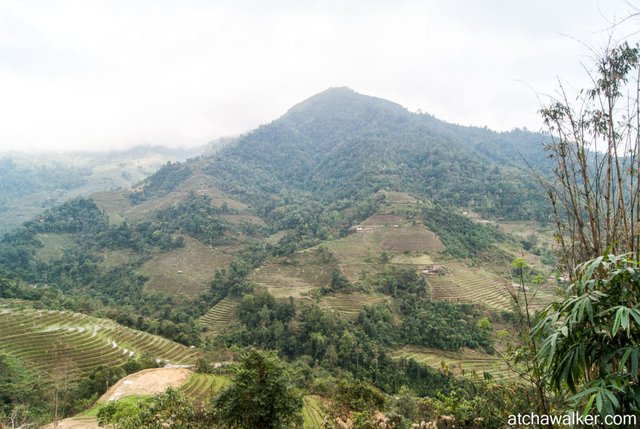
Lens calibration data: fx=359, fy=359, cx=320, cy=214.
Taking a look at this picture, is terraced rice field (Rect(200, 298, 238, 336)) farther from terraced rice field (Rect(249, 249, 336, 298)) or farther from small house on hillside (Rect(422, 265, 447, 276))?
small house on hillside (Rect(422, 265, 447, 276))

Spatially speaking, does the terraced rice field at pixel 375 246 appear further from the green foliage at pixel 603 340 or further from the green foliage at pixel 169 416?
the green foliage at pixel 603 340

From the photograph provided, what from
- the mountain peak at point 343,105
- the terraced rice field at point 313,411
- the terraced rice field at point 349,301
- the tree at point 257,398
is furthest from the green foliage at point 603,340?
the mountain peak at point 343,105

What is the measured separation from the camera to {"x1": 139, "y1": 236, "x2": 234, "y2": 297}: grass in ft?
170

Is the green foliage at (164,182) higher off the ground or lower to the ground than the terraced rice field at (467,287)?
higher

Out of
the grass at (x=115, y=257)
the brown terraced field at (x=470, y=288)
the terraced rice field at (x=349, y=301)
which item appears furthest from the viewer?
the grass at (x=115, y=257)

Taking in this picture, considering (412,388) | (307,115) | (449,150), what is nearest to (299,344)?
(412,388)

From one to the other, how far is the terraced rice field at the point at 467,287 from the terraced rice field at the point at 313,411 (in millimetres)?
20374

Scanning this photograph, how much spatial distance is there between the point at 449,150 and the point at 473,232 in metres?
54.0

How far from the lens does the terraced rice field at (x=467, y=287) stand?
3691 centimetres

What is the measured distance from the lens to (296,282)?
4409cm

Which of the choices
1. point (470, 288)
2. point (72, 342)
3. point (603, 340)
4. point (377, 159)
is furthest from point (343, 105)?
point (603, 340)

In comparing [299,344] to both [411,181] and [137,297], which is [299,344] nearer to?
[137,297]

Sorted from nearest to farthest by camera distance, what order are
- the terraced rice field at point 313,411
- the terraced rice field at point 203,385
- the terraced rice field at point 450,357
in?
1. the terraced rice field at point 313,411
2. the terraced rice field at point 203,385
3. the terraced rice field at point 450,357

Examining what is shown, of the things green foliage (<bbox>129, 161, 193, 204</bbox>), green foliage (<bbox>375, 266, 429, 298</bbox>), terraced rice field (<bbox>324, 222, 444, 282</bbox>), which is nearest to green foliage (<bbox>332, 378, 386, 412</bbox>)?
green foliage (<bbox>375, 266, 429, 298</bbox>)
